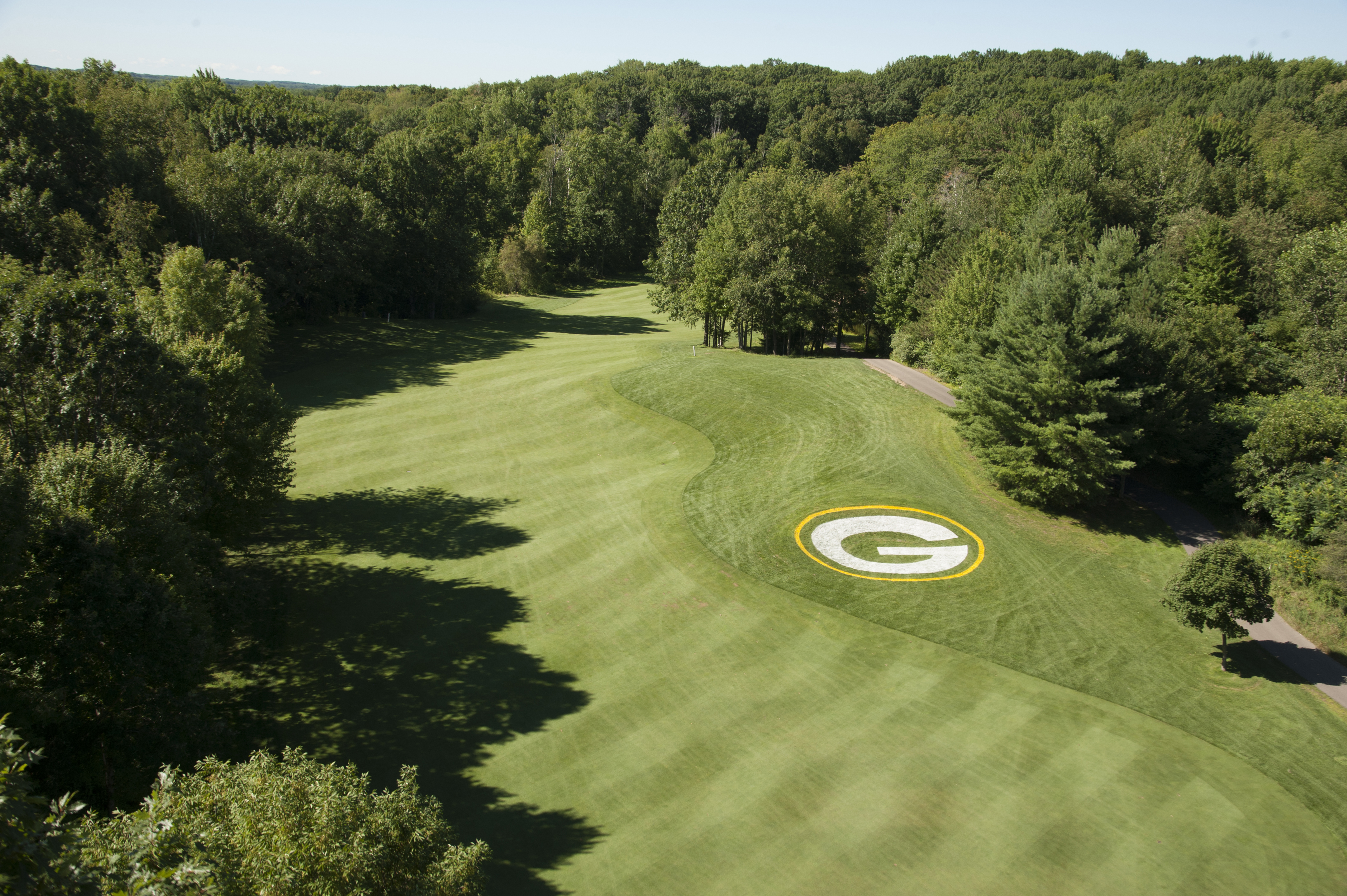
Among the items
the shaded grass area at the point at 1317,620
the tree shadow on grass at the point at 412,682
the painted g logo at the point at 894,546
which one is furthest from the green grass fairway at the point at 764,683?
the shaded grass area at the point at 1317,620

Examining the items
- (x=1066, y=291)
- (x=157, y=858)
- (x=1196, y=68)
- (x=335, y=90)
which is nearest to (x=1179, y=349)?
(x=1066, y=291)

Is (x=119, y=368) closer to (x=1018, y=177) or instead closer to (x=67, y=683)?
(x=67, y=683)

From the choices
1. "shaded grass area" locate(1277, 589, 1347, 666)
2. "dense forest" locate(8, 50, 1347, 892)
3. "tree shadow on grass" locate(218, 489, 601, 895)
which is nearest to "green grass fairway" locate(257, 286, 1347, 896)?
"tree shadow on grass" locate(218, 489, 601, 895)

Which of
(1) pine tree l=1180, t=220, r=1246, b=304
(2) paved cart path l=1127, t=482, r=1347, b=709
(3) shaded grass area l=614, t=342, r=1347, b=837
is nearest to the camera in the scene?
(3) shaded grass area l=614, t=342, r=1347, b=837

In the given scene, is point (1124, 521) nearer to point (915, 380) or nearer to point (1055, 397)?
point (1055, 397)

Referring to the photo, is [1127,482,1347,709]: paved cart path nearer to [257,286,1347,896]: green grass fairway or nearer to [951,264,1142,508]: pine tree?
[257,286,1347,896]: green grass fairway

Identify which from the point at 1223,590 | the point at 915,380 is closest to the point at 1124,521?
the point at 1223,590
